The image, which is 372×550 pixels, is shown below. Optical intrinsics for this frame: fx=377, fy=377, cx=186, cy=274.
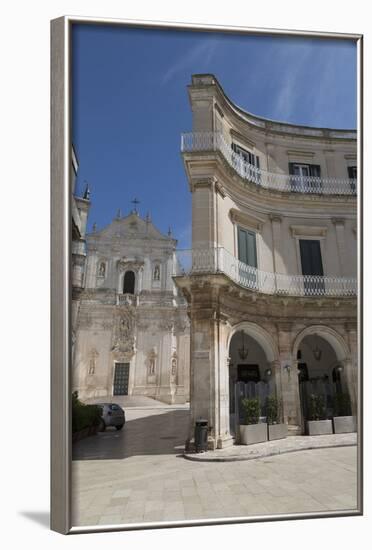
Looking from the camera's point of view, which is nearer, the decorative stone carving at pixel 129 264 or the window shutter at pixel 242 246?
the window shutter at pixel 242 246

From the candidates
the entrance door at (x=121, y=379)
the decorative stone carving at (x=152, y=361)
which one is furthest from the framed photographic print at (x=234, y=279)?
the decorative stone carving at (x=152, y=361)

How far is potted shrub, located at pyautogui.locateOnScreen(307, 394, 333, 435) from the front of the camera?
31.7 ft

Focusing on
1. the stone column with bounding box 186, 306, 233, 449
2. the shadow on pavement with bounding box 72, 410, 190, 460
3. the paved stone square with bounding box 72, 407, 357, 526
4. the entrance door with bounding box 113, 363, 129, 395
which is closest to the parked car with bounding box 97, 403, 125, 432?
the shadow on pavement with bounding box 72, 410, 190, 460

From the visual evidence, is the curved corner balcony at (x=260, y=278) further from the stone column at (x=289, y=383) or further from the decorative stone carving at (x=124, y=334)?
the decorative stone carving at (x=124, y=334)

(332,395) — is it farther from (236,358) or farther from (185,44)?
(185,44)

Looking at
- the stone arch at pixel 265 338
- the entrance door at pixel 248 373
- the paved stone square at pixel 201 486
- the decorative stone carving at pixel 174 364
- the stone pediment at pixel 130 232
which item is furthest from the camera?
the decorative stone carving at pixel 174 364

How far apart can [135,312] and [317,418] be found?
601 inches

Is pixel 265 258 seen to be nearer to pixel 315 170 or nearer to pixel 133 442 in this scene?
pixel 315 170

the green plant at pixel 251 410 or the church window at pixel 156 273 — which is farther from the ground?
the church window at pixel 156 273

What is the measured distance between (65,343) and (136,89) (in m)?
4.21

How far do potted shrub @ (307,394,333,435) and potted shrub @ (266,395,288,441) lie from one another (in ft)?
2.32

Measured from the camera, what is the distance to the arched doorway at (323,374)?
9.98 m

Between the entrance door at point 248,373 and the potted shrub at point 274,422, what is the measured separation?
5.21 ft

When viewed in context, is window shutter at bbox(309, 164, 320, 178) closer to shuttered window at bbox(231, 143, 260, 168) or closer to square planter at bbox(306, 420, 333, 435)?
shuttered window at bbox(231, 143, 260, 168)
